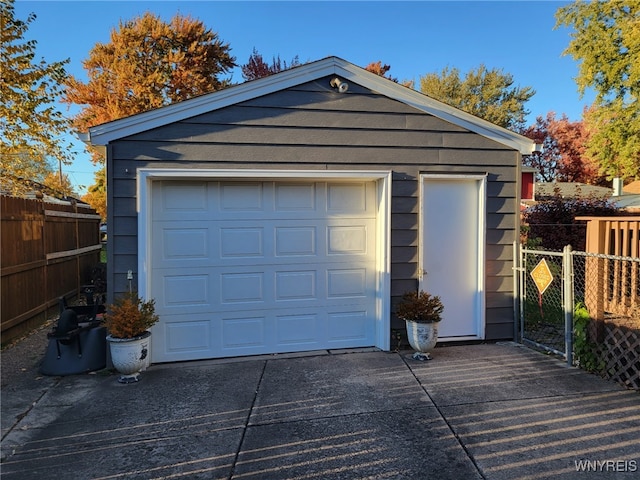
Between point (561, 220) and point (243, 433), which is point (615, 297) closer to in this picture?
point (243, 433)

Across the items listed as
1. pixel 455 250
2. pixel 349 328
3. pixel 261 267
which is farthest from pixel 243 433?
pixel 455 250

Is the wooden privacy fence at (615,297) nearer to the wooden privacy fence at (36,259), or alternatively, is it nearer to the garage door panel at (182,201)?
the garage door panel at (182,201)

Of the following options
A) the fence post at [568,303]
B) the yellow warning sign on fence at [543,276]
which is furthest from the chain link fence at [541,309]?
the fence post at [568,303]

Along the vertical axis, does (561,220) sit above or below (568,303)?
above

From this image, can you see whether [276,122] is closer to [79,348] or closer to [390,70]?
[79,348]

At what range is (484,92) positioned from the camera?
24.7 meters

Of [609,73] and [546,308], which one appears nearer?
[546,308]

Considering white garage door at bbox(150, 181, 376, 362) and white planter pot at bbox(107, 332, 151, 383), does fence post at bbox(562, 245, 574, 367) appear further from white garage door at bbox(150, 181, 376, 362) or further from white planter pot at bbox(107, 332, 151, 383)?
white planter pot at bbox(107, 332, 151, 383)

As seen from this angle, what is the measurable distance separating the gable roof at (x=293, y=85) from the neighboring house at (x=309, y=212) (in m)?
0.01

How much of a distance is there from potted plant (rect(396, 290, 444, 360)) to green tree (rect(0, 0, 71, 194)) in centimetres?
767

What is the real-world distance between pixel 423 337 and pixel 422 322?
6.4 inches

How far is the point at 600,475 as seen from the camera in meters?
2.44

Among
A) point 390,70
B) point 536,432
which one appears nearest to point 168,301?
point 536,432

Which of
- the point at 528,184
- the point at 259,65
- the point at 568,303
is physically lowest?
the point at 568,303
